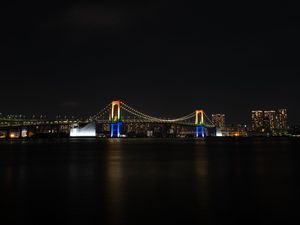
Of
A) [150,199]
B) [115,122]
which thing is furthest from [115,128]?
[150,199]

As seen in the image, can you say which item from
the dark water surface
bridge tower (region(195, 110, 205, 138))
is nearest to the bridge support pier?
bridge tower (region(195, 110, 205, 138))

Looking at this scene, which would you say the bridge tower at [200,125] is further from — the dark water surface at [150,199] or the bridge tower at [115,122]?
the dark water surface at [150,199]

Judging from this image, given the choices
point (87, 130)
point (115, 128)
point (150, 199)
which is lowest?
point (150, 199)

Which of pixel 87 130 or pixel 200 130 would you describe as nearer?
pixel 87 130

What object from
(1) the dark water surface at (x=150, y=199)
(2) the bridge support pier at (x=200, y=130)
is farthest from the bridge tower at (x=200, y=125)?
(1) the dark water surface at (x=150, y=199)

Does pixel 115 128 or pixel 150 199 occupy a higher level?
pixel 115 128

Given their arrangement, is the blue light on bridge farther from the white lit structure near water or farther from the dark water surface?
the dark water surface

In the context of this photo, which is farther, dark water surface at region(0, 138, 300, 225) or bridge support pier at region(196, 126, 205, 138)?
bridge support pier at region(196, 126, 205, 138)

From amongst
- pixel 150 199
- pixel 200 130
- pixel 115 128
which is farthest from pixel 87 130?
pixel 150 199

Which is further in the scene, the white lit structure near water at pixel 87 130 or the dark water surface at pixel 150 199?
the white lit structure near water at pixel 87 130

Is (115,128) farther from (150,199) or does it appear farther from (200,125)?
(150,199)

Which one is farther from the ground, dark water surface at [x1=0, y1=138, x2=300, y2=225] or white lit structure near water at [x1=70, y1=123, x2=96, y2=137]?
white lit structure near water at [x1=70, y1=123, x2=96, y2=137]
